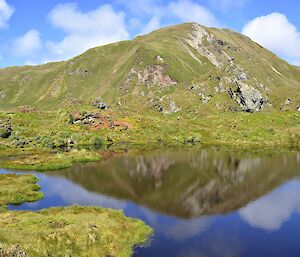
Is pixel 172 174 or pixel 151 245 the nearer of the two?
pixel 151 245

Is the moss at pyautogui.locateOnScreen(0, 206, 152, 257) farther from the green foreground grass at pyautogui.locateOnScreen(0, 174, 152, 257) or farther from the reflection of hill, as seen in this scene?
the reflection of hill

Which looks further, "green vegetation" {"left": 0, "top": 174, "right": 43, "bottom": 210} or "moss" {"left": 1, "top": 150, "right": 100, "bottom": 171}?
"moss" {"left": 1, "top": 150, "right": 100, "bottom": 171}

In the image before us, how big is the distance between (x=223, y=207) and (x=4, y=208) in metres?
48.0

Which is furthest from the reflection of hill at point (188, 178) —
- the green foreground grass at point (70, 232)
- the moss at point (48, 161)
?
the green foreground grass at point (70, 232)

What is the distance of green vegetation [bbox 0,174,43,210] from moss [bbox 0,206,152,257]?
13.2 meters

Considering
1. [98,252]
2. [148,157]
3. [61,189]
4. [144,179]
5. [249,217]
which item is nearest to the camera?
[98,252]

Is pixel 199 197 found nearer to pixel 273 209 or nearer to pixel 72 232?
pixel 273 209

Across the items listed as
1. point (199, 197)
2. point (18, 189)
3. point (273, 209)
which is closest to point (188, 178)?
point (199, 197)

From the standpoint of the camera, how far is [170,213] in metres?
83.3

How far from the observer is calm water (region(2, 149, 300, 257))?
214 ft

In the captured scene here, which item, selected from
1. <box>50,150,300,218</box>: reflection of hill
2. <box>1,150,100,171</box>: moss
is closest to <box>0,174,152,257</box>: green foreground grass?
<box>50,150,300,218</box>: reflection of hill

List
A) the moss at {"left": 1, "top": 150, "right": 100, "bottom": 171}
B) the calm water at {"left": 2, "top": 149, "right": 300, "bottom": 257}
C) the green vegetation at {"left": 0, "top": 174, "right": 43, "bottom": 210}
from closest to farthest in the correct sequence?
1. the calm water at {"left": 2, "top": 149, "right": 300, "bottom": 257}
2. the green vegetation at {"left": 0, "top": 174, "right": 43, "bottom": 210}
3. the moss at {"left": 1, "top": 150, "right": 100, "bottom": 171}

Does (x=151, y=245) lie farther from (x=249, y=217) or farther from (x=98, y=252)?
(x=249, y=217)

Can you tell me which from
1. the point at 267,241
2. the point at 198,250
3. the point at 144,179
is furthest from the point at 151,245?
the point at 144,179
